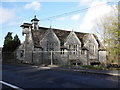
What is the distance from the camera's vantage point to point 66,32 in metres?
35.9

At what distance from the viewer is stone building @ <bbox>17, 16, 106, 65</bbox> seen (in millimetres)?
29578

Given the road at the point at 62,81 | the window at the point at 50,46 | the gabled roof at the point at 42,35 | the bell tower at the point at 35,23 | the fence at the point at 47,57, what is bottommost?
the road at the point at 62,81

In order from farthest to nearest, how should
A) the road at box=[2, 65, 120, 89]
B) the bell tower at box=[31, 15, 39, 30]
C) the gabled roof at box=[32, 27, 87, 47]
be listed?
the bell tower at box=[31, 15, 39, 30]
the gabled roof at box=[32, 27, 87, 47]
the road at box=[2, 65, 120, 89]

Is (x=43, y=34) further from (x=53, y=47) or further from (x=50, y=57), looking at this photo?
(x=50, y=57)

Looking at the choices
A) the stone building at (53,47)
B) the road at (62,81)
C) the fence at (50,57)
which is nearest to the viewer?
the road at (62,81)

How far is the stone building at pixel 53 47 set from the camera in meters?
29.6

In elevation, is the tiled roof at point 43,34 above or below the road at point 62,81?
above

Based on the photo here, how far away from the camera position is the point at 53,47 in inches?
1210

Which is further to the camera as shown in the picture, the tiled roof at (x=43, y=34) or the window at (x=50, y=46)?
the window at (x=50, y=46)

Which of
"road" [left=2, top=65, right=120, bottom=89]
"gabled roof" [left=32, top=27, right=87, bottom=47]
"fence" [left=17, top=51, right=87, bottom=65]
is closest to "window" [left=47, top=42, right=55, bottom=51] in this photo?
"fence" [left=17, top=51, right=87, bottom=65]

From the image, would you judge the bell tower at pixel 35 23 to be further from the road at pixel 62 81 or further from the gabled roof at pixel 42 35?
the road at pixel 62 81

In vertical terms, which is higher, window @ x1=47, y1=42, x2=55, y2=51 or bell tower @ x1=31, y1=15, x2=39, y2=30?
bell tower @ x1=31, y1=15, x2=39, y2=30

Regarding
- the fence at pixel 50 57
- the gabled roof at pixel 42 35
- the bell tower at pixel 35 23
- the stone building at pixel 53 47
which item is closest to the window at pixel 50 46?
the stone building at pixel 53 47

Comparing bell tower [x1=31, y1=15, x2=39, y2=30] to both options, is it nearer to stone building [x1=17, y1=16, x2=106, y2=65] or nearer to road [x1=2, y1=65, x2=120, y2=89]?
stone building [x1=17, y1=16, x2=106, y2=65]
